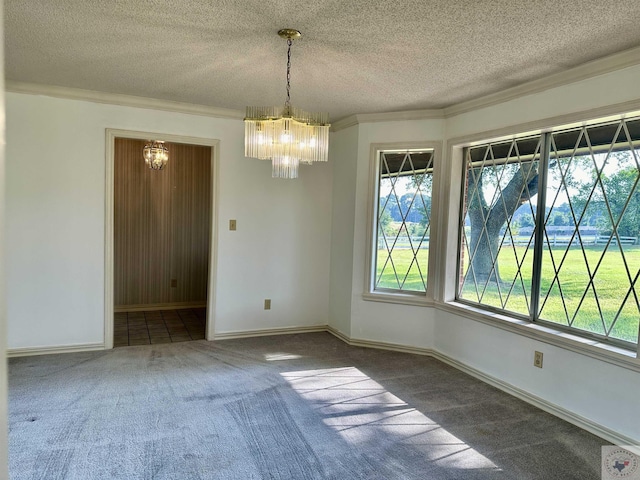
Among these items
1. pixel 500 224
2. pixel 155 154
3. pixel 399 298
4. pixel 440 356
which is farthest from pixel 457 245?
pixel 155 154

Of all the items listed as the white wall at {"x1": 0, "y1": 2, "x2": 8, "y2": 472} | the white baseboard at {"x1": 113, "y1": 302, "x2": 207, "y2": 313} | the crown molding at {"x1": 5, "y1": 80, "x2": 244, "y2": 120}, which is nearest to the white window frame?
the crown molding at {"x1": 5, "y1": 80, "x2": 244, "y2": 120}

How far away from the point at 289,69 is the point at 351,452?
8.29 feet

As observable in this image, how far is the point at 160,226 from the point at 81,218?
6.12ft

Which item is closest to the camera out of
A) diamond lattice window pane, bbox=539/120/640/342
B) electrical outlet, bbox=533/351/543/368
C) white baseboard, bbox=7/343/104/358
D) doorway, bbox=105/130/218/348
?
diamond lattice window pane, bbox=539/120/640/342

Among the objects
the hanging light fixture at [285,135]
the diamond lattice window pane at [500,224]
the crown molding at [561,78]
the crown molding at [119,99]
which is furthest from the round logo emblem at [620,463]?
the crown molding at [119,99]

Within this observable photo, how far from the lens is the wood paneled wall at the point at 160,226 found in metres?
5.40

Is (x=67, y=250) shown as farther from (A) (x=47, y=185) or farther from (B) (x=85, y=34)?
(B) (x=85, y=34)

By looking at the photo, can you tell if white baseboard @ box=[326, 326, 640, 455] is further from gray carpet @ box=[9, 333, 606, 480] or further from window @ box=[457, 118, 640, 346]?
window @ box=[457, 118, 640, 346]

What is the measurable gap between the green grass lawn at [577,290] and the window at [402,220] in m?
0.62

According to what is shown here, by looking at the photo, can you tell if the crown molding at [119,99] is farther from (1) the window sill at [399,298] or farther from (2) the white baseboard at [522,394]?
(2) the white baseboard at [522,394]

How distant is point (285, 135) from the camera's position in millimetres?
2443

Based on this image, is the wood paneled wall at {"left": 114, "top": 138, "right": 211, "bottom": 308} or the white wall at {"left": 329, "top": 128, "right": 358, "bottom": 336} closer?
the white wall at {"left": 329, "top": 128, "right": 358, "bottom": 336}

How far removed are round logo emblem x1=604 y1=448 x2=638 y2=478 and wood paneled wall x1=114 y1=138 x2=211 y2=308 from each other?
477 centimetres

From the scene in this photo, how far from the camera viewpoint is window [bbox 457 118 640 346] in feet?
8.54
